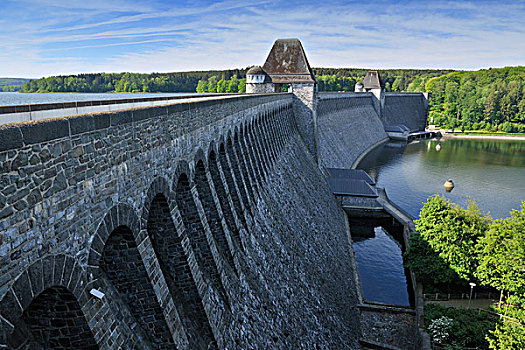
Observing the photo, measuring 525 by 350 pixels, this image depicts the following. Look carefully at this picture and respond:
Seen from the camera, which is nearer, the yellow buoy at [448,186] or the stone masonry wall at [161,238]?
the stone masonry wall at [161,238]

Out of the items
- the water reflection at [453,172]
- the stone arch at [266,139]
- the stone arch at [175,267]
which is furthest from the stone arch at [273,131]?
the stone arch at [175,267]

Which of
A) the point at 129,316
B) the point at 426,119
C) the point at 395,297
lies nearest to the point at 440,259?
the point at 395,297

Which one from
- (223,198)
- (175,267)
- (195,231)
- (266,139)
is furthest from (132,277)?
(266,139)

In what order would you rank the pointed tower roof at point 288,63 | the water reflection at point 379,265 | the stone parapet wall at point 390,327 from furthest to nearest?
1. the pointed tower roof at point 288,63
2. the water reflection at point 379,265
3. the stone parapet wall at point 390,327

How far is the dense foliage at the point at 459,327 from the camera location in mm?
19562

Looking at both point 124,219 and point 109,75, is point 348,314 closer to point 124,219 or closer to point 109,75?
point 124,219

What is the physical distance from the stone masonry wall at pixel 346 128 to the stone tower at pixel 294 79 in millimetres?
4215

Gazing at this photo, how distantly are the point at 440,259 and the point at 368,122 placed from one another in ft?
205

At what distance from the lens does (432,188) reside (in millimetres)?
→ 52125

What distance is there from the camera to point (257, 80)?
1757 inches

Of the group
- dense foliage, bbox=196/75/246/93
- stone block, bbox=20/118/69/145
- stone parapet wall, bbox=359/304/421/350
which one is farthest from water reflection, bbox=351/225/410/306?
dense foliage, bbox=196/75/246/93

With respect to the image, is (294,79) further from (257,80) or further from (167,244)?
(167,244)

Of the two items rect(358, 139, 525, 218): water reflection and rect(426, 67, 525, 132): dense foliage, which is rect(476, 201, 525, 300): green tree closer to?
rect(358, 139, 525, 218): water reflection

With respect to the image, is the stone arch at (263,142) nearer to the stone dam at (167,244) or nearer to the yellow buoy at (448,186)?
the stone dam at (167,244)
